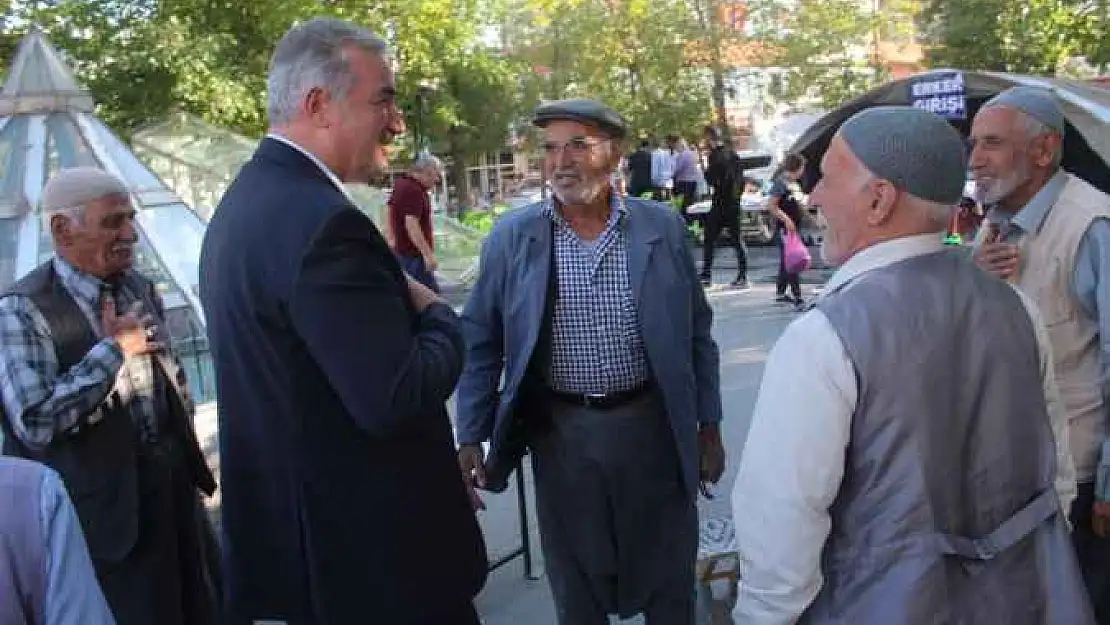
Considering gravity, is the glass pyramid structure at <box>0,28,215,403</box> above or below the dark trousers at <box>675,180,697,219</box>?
above

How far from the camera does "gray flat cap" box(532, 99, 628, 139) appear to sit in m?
3.00

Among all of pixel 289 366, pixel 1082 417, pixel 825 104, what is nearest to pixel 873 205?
pixel 289 366

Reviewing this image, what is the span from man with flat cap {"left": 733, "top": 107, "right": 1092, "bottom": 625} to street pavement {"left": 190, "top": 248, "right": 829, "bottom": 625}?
2.06 metres

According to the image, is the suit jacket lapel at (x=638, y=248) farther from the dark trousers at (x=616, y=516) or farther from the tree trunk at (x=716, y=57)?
the tree trunk at (x=716, y=57)

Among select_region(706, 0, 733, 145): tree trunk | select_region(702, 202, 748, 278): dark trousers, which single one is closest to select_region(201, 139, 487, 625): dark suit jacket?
select_region(702, 202, 748, 278): dark trousers

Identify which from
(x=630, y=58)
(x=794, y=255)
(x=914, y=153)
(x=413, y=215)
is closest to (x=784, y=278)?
(x=794, y=255)

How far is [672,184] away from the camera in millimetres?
18047

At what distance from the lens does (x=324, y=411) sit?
1.87 meters

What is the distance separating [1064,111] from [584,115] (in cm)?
422

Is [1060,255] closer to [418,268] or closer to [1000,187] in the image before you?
[1000,187]

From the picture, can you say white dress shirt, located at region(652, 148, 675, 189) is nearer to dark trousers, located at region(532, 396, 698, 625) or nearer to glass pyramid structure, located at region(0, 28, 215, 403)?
glass pyramid structure, located at region(0, 28, 215, 403)

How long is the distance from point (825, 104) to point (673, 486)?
2514 centimetres

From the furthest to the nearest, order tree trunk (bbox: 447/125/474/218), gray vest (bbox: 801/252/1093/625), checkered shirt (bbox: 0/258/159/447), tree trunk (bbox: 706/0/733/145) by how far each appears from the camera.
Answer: tree trunk (bbox: 447/125/474/218) < tree trunk (bbox: 706/0/733/145) < checkered shirt (bbox: 0/258/159/447) < gray vest (bbox: 801/252/1093/625)

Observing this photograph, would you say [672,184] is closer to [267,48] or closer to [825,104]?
[267,48]
